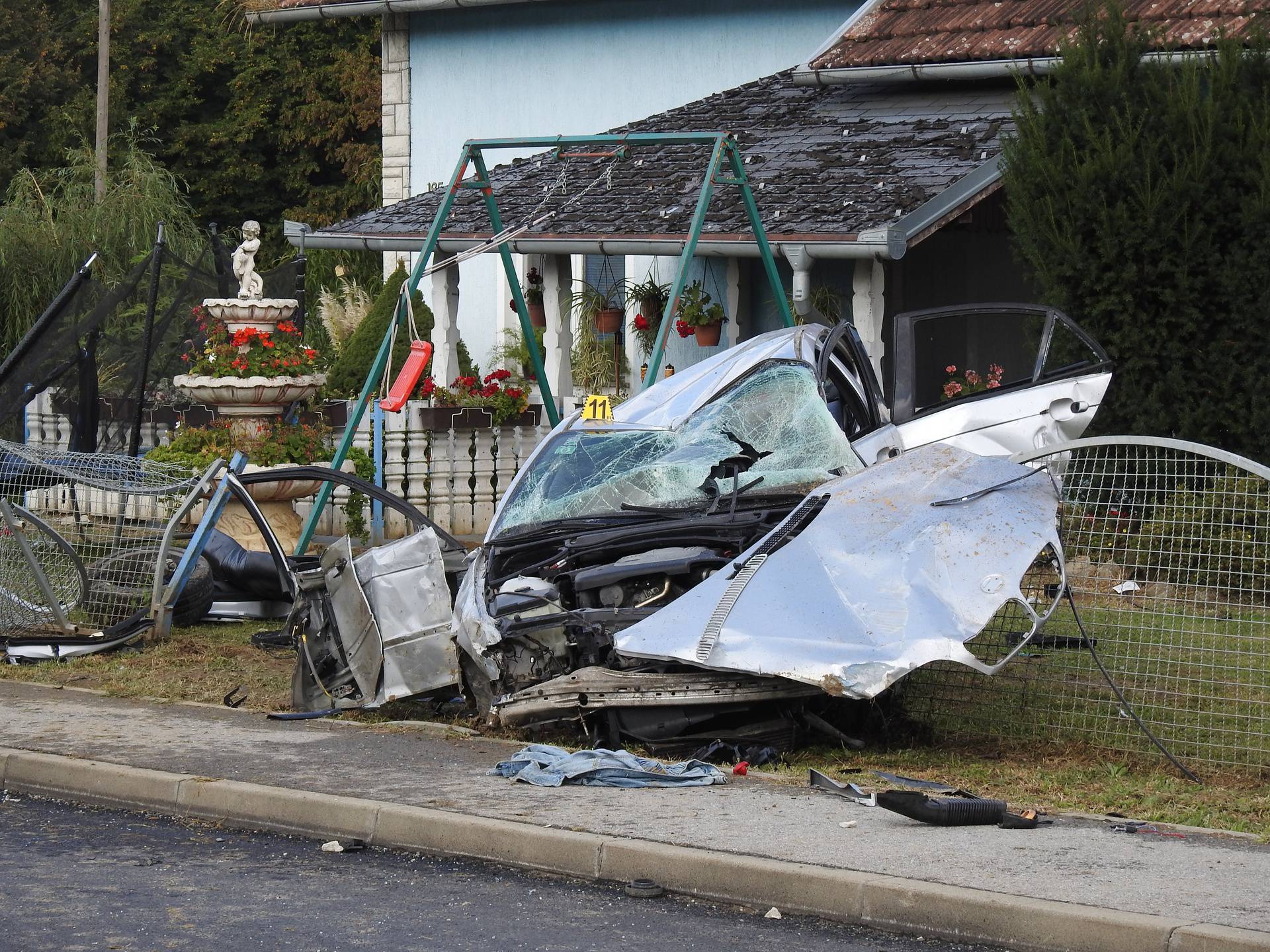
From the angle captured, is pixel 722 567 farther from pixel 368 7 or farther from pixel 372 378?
pixel 368 7

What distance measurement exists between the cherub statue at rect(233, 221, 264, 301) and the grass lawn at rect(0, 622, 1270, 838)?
15.5 feet

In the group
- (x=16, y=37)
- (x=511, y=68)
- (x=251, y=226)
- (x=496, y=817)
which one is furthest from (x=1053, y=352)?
(x=16, y=37)

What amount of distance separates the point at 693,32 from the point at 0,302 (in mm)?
12050

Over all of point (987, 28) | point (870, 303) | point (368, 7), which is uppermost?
point (368, 7)

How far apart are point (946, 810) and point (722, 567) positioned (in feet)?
6.18

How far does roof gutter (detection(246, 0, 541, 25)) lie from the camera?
70.2ft

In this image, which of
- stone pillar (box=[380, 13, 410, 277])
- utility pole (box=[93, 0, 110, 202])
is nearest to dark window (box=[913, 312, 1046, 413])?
stone pillar (box=[380, 13, 410, 277])

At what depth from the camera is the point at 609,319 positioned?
62.9 ft

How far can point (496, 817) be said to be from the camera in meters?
6.69

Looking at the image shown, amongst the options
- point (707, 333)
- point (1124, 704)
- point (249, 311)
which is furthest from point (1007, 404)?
point (707, 333)

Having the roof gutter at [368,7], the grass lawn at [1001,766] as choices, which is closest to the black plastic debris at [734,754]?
the grass lawn at [1001,766]

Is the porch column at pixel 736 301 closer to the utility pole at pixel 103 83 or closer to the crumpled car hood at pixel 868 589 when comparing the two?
the crumpled car hood at pixel 868 589

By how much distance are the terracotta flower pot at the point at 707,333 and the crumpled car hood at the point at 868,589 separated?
32.5 feet

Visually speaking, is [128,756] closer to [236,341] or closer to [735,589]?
[735,589]
